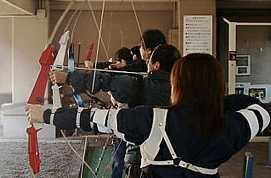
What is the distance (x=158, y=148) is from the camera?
1.40 m

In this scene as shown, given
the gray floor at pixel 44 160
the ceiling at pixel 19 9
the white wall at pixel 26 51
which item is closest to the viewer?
the gray floor at pixel 44 160

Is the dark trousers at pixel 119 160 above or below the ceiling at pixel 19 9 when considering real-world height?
below

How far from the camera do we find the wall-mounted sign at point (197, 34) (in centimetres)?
648

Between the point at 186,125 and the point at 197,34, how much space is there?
17.2 ft

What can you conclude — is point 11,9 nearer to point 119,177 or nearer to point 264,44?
point 264,44

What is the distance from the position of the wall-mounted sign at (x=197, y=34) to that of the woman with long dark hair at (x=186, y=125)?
509 cm

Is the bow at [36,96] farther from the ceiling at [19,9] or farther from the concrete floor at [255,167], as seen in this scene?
the ceiling at [19,9]

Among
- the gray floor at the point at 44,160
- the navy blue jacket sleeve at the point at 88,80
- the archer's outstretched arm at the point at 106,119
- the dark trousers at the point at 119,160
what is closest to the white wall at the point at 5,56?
the gray floor at the point at 44,160

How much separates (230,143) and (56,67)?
→ 79cm

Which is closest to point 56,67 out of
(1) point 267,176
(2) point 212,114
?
(2) point 212,114

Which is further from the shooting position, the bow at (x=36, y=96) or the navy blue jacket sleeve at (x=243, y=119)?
the bow at (x=36, y=96)

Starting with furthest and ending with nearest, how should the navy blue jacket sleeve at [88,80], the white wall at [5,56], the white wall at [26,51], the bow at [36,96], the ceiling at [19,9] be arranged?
the white wall at [5,56] → the white wall at [26,51] → the ceiling at [19,9] → the navy blue jacket sleeve at [88,80] → the bow at [36,96]

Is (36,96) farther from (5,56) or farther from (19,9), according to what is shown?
(5,56)

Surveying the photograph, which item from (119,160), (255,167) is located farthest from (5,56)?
(119,160)
